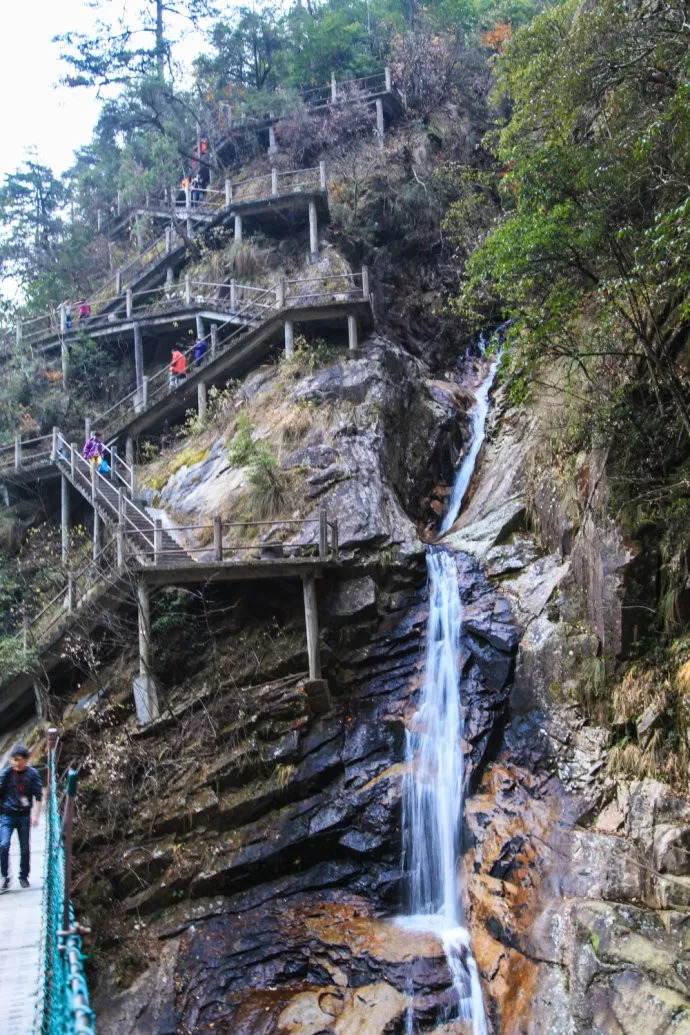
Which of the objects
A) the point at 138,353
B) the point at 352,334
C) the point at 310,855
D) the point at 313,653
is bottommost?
the point at 310,855

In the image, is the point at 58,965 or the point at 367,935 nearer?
the point at 58,965

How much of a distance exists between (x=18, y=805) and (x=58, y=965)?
2299 mm

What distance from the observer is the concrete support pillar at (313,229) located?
21.5m

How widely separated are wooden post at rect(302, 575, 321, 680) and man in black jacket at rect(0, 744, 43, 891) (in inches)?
199

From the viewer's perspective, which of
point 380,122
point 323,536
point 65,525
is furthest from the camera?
point 380,122

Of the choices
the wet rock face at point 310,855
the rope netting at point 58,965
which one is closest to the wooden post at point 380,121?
the wet rock face at point 310,855

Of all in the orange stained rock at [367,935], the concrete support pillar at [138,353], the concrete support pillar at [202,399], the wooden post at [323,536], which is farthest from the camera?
the concrete support pillar at [138,353]

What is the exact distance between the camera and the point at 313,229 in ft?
71.4

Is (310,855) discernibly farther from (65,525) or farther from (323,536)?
(65,525)

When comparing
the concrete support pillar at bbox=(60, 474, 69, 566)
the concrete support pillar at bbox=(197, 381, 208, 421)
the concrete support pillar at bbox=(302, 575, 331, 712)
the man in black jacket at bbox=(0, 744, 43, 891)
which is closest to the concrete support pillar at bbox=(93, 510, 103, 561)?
the concrete support pillar at bbox=(60, 474, 69, 566)

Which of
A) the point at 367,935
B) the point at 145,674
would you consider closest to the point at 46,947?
the point at 367,935

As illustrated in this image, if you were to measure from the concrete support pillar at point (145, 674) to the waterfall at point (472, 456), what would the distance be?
6718 mm

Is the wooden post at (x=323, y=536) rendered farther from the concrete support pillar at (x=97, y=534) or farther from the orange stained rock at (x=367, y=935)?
the concrete support pillar at (x=97, y=534)

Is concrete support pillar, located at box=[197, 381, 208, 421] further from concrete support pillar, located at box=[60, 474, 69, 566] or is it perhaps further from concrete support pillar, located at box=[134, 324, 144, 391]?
concrete support pillar, located at box=[60, 474, 69, 566]
